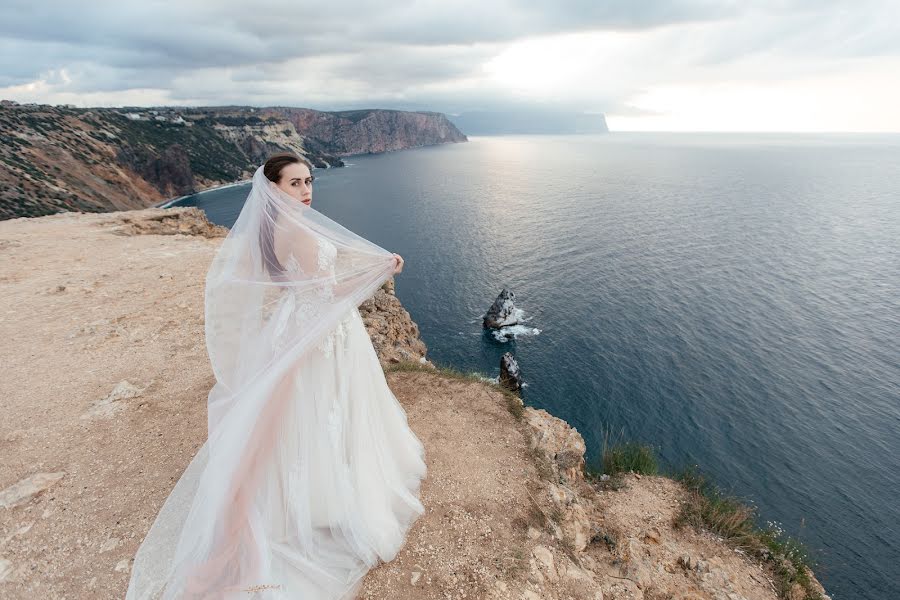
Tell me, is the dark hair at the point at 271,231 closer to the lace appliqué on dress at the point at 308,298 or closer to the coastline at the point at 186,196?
the lace appliqué on dress at the point at 308,298

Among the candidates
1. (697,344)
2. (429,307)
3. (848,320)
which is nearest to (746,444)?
(697,344)

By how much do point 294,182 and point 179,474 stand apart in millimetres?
5017

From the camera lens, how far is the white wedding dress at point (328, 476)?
4586mm

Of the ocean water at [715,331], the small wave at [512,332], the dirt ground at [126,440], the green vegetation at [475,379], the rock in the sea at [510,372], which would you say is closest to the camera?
the dirt ground at [126,440]

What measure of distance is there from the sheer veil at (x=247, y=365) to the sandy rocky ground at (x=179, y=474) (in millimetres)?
1287

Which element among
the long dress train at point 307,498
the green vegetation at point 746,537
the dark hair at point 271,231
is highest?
the dark hair at point 271,231

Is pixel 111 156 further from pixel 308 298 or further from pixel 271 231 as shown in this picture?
pixel 308 298

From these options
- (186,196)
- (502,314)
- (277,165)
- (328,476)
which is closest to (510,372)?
(502,314)

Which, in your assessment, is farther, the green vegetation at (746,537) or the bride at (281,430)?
the green vegetation at (746,537)

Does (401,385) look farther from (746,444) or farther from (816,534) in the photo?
(746,444)

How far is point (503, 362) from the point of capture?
3142cm

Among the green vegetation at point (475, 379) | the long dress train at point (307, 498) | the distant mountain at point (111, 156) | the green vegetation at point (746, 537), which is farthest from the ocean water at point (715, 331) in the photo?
the distant mountain at point (111, 156)

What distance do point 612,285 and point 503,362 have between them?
21.0 m

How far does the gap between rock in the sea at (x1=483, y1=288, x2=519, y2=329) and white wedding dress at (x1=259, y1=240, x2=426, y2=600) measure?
109 ft
